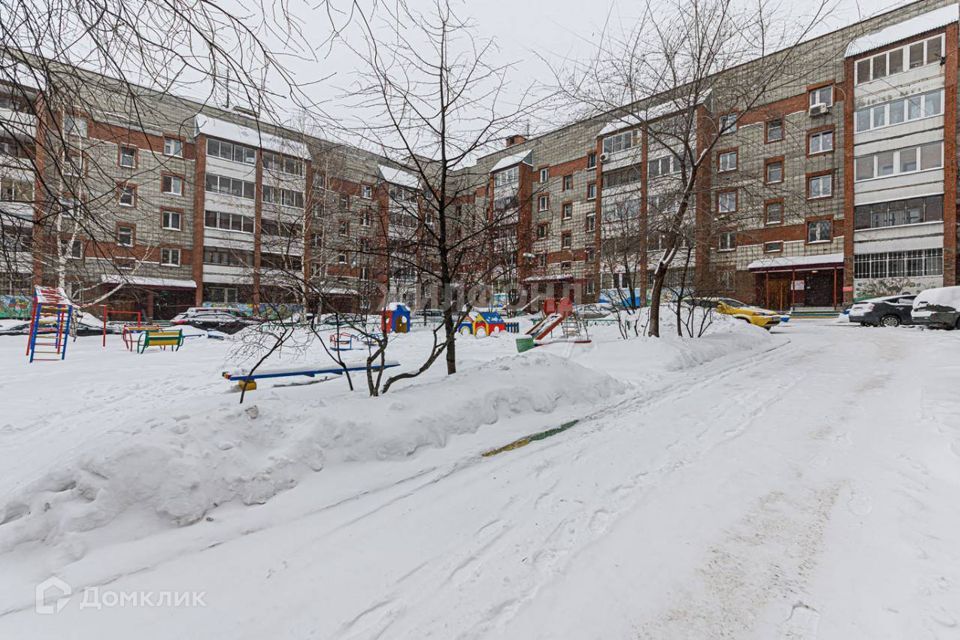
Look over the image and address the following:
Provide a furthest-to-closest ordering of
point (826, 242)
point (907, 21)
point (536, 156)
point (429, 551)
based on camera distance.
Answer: point (536, 156)
point (826, 242)
point (907, 21)
point (429, 551)

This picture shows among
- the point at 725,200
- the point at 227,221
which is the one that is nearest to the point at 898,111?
the point at 725,200

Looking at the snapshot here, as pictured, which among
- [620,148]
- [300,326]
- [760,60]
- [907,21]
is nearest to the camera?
[300,326]

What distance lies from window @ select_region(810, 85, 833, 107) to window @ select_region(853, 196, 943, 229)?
24.0 ft

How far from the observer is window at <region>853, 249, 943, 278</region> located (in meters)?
24.9

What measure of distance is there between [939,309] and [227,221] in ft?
131

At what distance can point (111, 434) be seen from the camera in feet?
9.96

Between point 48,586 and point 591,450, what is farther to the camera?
point 591,450

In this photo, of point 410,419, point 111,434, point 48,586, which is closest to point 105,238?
point 111,434

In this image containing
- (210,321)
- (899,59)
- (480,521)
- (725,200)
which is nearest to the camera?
(480,521)

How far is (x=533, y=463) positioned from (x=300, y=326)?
11.0 ft

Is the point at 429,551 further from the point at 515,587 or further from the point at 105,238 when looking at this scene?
the point at 105,238

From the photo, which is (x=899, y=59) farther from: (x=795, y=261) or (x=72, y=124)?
(x=72, y=124)

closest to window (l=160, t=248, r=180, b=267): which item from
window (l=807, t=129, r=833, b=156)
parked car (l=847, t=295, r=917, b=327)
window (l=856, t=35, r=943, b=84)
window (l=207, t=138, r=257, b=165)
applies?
window (l=207, t=138, r=257, b=165)

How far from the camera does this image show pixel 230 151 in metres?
31.5
